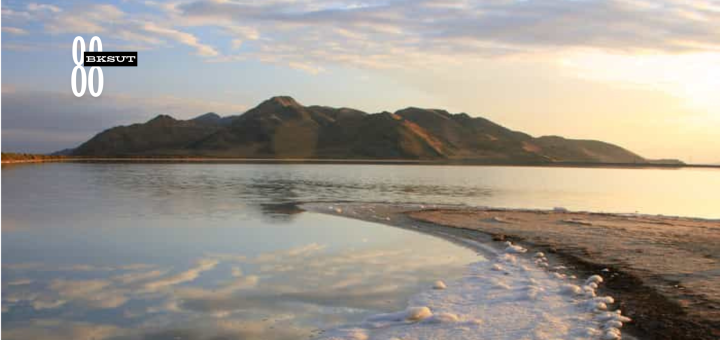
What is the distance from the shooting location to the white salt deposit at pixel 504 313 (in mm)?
9367

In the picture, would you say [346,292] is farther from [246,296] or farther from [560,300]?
[560,300]

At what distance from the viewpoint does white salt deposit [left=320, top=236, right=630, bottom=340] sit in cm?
937

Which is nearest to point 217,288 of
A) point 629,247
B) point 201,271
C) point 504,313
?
point 201,271

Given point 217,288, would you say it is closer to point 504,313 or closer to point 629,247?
point 504,313

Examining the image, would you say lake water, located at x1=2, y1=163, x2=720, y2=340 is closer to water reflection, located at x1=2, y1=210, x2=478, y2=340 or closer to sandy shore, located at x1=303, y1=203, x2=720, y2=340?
water reflection, located at x1=2, y1=210, x2=478, y2=340

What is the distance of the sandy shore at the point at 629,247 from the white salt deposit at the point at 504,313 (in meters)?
0.55

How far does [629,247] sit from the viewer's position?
17.9 meters

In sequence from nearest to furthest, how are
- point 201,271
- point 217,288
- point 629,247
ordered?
point 217,288, point 201,271, point 629,247

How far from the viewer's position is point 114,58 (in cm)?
2120

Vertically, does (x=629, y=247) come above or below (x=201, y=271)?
above

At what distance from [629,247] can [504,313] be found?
9.15 m

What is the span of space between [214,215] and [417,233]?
9.45m

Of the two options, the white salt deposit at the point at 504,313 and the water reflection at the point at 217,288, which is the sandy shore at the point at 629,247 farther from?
the water reflection at the point at 217,288

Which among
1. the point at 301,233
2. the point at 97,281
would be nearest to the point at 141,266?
the point at 97,281
